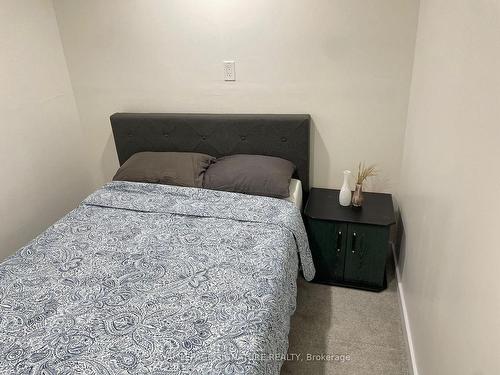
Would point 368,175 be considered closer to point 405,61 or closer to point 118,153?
point 405,61

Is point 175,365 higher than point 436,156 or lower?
lower

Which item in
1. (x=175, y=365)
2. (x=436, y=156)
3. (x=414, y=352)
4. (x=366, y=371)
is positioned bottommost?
(x=366, y=371)

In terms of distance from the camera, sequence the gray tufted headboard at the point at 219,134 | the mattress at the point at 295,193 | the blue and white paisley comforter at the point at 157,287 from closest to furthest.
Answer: the blue and white paisley comforter at the point at 157,287 → the mattress at the point at 295,193 → the gray tufted headboard at the point at 219,134

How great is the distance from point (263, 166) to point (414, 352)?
1263mm

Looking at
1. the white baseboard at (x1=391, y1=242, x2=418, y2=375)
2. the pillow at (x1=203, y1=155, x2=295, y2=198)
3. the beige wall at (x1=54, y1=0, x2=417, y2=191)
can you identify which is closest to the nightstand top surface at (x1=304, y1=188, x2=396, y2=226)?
the beige wall at (x1=54, y1=0, x2=417, y2=191)

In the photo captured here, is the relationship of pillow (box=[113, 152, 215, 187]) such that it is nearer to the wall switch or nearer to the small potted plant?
the wall switch

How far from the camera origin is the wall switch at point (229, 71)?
2352 mm

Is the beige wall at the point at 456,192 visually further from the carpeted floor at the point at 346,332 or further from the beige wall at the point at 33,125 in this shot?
the beige wall at the point at 33,125

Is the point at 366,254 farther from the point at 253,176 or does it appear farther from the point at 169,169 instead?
the point at 169,169

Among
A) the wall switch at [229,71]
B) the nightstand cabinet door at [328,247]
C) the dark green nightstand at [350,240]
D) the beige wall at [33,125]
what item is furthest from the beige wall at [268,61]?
the nightstand cabinet door at [328,247]

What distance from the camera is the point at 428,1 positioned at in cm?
180

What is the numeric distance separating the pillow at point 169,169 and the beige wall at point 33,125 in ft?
1.98

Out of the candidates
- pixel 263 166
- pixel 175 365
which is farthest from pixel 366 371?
pixel 263 166

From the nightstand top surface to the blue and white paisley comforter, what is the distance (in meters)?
0.25
